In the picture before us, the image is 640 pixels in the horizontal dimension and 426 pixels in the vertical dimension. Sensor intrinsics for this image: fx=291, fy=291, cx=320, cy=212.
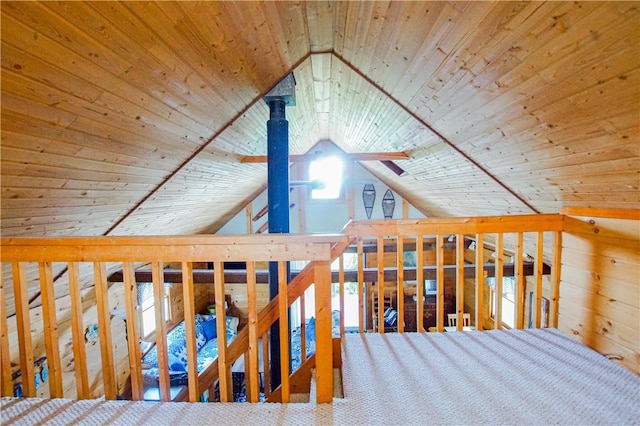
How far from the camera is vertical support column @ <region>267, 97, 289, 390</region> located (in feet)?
8.59

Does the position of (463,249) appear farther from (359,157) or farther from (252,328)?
(359,157)

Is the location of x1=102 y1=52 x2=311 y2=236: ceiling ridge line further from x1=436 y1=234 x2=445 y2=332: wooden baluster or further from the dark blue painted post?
x1=436 y1=234 x2=445 y2=332: wooden baluster

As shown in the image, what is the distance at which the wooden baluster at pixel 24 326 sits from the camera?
1482 millimetres

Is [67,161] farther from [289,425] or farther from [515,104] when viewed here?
[515,104]

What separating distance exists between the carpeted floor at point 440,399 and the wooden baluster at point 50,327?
3.4 inches

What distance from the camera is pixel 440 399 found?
1430 millimetres

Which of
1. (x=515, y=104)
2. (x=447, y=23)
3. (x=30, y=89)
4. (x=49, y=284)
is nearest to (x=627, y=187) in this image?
(x=515, y=104)

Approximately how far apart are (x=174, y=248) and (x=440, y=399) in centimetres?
150

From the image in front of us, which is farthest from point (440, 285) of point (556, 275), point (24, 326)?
point (24, 326)

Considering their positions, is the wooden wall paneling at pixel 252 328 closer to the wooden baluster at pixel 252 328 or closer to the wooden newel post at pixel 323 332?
the wooden baluster at pixel 252 328

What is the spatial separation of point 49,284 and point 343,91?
Result: 2838mm

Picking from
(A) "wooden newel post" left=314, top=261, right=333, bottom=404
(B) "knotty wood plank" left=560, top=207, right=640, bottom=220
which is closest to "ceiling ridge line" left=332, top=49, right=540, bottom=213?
(B) "knotty wood plank" left=560, top=207, right=640, bottom=220

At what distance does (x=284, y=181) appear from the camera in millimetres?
2682

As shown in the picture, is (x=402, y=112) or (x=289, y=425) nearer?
(x=289, y=425)
